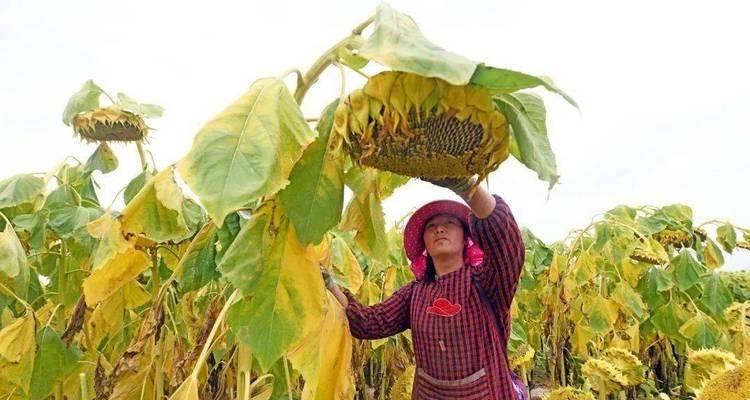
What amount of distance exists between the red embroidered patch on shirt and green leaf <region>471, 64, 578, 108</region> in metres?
1.13

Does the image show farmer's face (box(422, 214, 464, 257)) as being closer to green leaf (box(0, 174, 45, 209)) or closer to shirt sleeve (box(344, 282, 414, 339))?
shirt sleeve (box(344, 282, 414, 339))

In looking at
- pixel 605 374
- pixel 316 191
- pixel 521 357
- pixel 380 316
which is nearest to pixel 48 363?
pixel 380 316

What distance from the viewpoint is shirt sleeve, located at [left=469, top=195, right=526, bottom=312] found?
170 cm

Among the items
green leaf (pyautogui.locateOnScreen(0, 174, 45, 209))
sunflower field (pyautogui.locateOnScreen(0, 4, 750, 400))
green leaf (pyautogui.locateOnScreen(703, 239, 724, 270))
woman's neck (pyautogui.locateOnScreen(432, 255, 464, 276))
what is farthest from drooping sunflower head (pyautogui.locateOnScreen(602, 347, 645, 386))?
green leaf (pyautogui.locateOnScreen(703, 239, 724, 270))

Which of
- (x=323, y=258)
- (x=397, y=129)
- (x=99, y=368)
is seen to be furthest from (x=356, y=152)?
(x=99, y=368)

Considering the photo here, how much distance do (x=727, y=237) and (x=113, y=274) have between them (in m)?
4.56

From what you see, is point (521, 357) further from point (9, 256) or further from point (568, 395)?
point (9, 256)

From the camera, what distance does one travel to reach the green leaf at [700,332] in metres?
3.88

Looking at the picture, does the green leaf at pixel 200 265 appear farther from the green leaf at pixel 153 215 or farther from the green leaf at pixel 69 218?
the green leaf at pixel 69 218

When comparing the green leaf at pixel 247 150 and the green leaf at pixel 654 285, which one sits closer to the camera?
the green leaf at pixel 247 150

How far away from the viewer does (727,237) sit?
15.4 feet

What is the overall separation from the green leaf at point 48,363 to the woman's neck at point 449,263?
1.08m

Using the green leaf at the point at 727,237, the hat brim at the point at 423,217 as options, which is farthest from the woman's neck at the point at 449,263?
the green leaf at the point at 727,237

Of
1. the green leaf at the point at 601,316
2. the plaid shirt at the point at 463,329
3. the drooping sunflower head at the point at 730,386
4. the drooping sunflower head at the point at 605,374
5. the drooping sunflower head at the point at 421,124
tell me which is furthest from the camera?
the green leaf at the point at 601,316
